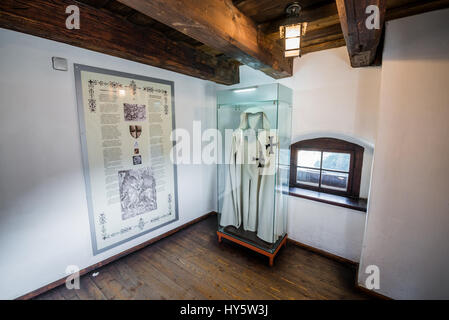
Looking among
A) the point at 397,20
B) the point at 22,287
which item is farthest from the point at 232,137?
the point at 22,287

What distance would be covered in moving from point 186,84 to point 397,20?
225 centimetres

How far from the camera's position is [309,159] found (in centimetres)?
249

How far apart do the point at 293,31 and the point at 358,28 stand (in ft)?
1.19

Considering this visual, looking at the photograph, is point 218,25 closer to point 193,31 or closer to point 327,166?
point 193,31

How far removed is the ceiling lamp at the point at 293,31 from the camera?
47.2 inches

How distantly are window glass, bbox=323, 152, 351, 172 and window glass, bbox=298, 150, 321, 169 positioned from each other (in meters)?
0.08

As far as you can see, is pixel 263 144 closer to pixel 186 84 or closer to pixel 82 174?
pixel 186 84

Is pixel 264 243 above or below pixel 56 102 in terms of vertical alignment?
below

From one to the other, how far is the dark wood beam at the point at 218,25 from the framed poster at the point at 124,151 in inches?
48.9

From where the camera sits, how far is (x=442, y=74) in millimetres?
1333

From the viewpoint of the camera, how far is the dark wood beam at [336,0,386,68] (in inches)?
35.1

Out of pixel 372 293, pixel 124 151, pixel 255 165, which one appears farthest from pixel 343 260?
pixel 124 151

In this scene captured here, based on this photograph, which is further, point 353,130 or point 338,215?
point 338,215

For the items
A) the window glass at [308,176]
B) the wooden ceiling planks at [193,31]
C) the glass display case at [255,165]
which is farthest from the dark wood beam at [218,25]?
the window glass at [308,176]
